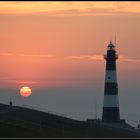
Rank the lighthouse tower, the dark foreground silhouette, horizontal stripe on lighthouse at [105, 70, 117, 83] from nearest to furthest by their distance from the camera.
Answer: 1. the dark foreground silhouette
2. horizontal stripe on lighthouse at [105, 70, 117, 83]
3. the lighthouse tower

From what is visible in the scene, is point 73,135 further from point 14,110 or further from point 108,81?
point 108,81

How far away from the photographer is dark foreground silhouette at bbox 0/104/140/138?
6581 centimetres

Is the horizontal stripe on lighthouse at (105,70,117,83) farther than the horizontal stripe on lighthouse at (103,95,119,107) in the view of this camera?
No

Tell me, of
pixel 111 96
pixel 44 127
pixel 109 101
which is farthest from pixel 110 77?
pixel 44 127

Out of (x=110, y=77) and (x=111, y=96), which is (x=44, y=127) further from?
(x=110, y=77)

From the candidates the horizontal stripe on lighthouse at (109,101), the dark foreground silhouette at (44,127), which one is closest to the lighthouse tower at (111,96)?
the horizontal stripe on lighthouse at (109,101)

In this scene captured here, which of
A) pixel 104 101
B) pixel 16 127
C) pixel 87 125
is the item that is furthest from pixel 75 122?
pixel 16 127

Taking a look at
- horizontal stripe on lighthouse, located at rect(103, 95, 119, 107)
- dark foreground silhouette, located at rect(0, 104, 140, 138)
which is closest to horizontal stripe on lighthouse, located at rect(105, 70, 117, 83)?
horizontal stripe on lighthouse, located at rect(103, 95, 119, 107)

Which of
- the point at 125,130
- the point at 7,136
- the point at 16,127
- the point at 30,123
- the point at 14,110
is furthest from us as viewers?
the point at 125,130


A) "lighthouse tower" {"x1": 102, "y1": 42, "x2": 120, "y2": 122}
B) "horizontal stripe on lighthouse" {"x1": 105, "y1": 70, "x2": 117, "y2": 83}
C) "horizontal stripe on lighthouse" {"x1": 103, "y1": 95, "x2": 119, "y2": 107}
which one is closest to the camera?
"horizontal stripe on lighthouse" {"x1": 105, "y1": 70, "x2": 117, "y2": 83}

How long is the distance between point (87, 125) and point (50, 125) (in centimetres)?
579

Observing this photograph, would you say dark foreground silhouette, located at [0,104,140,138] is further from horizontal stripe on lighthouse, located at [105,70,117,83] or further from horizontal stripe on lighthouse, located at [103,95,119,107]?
horizontal stripe on lighthouse, located at [105,70,117,83]

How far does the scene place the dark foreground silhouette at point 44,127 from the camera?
216 feet

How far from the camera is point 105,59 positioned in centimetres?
9138
